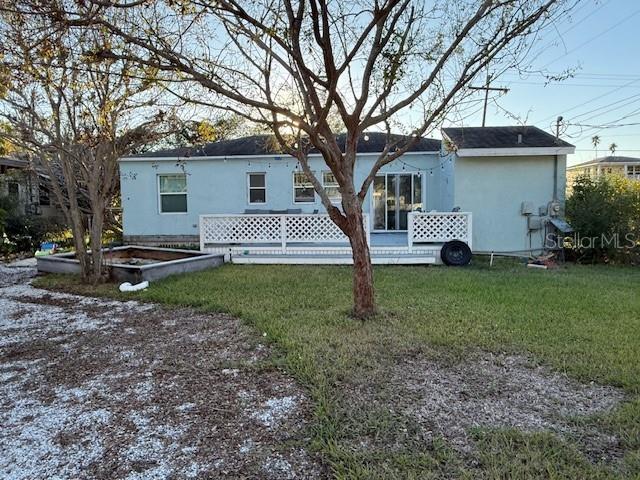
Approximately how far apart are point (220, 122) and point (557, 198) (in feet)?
30.3

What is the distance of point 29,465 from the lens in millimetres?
2521

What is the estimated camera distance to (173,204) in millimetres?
14594

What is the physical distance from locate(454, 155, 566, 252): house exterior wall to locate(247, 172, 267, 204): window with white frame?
6.26m

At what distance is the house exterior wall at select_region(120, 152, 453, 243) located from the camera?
13914 mm

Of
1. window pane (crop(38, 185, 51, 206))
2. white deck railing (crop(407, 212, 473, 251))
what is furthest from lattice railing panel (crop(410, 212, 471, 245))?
window pane (crop(38, 185, 51, 206))

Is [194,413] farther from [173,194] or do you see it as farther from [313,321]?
[173,194]

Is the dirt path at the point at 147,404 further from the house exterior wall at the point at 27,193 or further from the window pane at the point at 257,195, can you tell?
the house exterior wall at the point at 27,193

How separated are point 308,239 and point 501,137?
614 cm

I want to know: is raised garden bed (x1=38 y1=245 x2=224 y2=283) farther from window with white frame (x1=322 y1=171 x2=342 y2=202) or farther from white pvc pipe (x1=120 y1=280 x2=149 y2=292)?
window with white frame (x1=322 y1=171 x2=342 y2=202)

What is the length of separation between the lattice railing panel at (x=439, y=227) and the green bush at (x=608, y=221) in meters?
2.81

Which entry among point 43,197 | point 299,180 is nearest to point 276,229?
point 299,180

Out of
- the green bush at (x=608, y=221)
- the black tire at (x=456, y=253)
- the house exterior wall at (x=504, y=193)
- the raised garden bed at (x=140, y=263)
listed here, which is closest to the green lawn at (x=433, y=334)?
the raised garden bed at (x=140, y=263)

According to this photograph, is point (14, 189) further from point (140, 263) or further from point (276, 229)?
point (276, 229)

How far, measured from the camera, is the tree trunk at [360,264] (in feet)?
17.2
